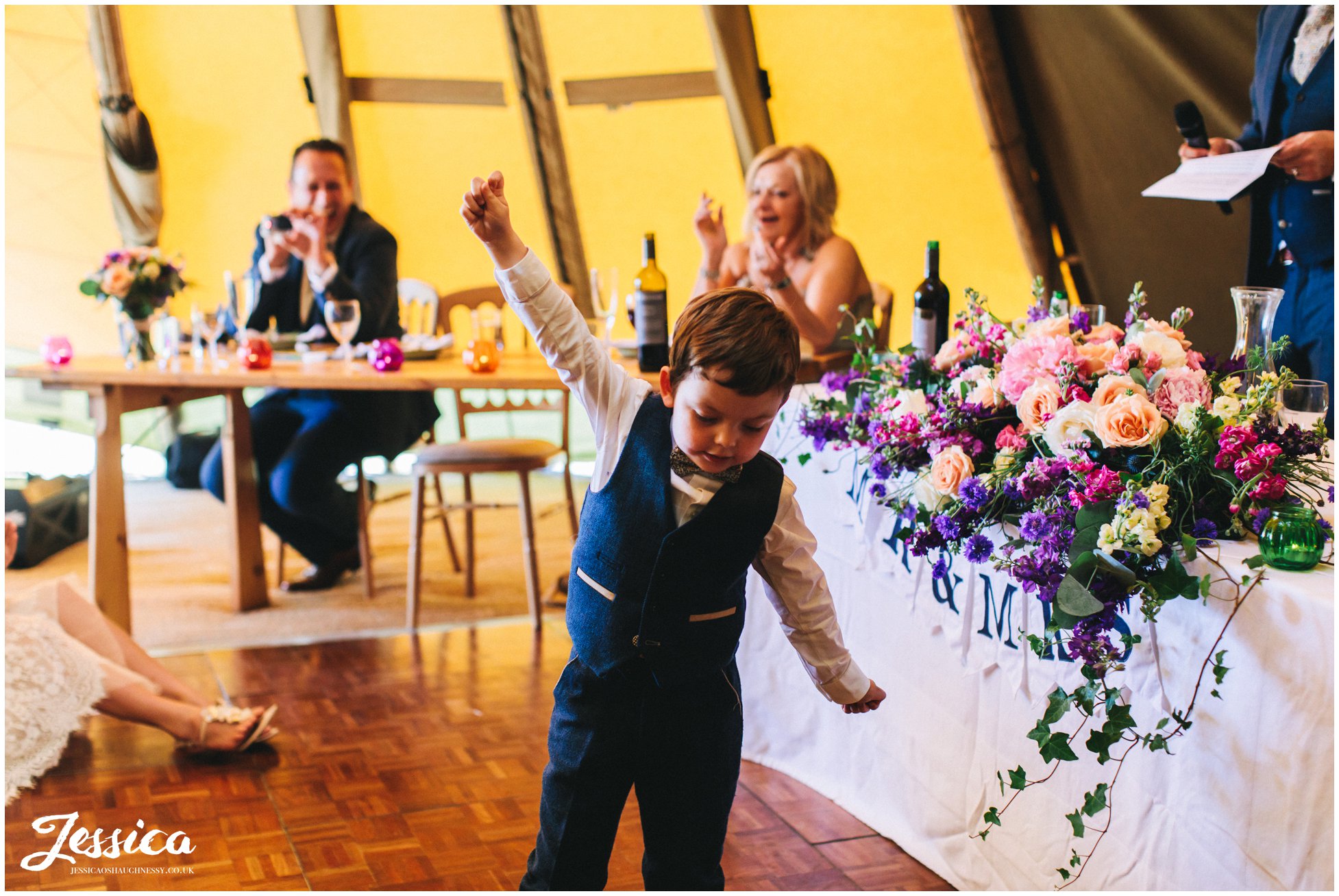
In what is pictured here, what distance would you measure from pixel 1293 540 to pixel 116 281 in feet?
9.64

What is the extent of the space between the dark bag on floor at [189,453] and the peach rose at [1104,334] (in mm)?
3799

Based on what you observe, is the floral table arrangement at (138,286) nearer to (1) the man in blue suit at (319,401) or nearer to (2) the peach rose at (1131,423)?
(1) the man in blue suit at (319,401)

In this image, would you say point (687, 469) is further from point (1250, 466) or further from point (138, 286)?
point (138, 286)

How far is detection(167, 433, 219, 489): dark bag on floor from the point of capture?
4.66m

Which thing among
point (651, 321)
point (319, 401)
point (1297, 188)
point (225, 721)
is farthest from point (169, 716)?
point (1297, 188)

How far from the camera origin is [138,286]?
10.4 feet

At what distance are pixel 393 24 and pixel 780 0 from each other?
1.70m

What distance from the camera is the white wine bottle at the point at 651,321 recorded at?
8.62 feet

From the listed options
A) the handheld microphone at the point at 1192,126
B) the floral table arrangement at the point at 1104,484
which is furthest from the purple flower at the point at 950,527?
the handheld microphone at the point at 1192,126

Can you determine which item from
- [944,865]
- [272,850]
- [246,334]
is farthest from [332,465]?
[944,865]

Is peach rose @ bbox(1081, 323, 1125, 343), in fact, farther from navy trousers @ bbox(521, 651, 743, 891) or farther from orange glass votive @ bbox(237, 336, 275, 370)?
orange glass votive @ bbox(237, 336, 275, 370)

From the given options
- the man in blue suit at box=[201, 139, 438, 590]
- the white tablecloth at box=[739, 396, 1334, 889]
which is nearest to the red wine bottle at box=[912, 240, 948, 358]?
the white tablecloth at box=[739, 396, 1334, 889]

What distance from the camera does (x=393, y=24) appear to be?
16.4ft

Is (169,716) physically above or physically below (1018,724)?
below
